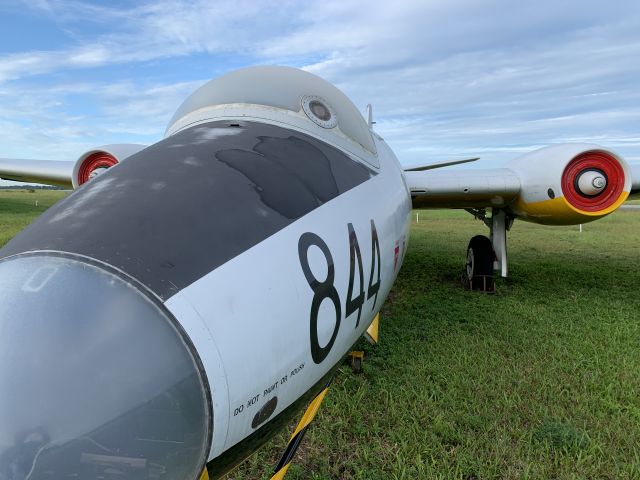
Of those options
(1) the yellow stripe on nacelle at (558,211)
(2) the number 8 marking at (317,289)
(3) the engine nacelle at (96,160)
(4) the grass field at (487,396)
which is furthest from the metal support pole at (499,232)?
(2) the number 8 marking at (317,289)

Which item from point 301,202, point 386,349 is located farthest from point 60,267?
point 386,349

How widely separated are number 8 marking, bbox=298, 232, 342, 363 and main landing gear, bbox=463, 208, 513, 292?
5.23 metres

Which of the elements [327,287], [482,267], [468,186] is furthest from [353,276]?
[482,267]

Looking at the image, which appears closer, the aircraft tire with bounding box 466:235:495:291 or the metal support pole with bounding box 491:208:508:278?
the aircraft tire with bounding box 466:235:495:291

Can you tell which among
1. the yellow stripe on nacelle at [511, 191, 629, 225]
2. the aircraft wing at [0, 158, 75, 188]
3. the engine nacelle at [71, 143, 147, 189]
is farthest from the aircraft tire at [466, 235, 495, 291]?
the aircraft wing at [0, 158, 75, 188]

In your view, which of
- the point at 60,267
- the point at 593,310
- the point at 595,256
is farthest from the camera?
the point at 595,256

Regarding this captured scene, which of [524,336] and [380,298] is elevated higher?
[380,298]

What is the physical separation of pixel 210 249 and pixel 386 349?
3119 mm

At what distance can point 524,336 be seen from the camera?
4477 mm

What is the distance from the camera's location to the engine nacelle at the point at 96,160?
17.6 feet

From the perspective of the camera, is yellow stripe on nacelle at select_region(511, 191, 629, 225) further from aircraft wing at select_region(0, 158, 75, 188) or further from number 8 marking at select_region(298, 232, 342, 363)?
aircraft wing at select_region(0, 158, 75, 188)

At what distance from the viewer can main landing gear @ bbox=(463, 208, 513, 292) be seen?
254 inches

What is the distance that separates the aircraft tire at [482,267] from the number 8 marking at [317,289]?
532 centimetres

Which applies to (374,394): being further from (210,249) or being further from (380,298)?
(210,249)
